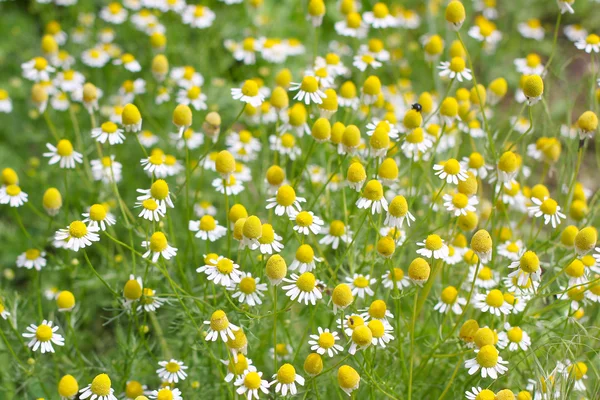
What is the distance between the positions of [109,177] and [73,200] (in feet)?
2.04

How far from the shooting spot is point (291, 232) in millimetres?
3170

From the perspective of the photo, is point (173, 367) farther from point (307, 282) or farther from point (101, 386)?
point (307, 282)

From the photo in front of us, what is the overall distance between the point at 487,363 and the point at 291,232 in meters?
1.06

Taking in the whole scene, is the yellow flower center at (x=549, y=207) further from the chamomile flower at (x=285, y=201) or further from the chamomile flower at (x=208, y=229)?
the chamomile flower at (x=208, y=229)

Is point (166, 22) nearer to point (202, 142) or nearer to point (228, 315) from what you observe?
point (202, 142)

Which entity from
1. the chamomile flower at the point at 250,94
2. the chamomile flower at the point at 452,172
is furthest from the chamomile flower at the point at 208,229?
the chamomile flower at the point at 452,172

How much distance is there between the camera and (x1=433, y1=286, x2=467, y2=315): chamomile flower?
2.71 m

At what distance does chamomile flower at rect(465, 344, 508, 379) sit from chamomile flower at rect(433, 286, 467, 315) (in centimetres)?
31

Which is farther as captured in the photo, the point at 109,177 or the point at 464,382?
the point at 109,177

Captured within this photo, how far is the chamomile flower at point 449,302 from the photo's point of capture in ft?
8.90

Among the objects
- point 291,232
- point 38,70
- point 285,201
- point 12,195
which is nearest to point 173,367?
point 285,201

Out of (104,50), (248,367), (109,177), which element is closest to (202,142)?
(109,177)

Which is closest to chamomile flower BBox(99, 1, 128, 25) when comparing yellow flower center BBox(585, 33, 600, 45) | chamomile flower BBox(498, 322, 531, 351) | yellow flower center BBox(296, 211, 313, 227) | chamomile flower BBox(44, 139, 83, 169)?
chamomile flower BBox(44, 139, 83, 169)

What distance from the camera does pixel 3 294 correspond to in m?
2.84
